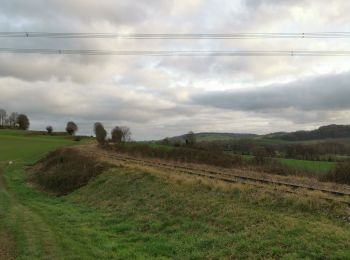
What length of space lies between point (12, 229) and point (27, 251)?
371 centimetres

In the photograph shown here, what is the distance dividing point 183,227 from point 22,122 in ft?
591

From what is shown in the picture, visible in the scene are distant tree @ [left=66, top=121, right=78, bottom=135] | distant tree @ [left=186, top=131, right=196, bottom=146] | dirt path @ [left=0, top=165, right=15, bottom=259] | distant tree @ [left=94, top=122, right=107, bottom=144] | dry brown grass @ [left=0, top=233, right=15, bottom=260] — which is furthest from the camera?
distant tree @ [left=66, top=121, right=78, bottom=135]

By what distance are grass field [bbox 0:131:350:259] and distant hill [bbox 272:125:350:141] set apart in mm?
89480

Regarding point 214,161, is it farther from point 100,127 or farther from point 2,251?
point 100,127

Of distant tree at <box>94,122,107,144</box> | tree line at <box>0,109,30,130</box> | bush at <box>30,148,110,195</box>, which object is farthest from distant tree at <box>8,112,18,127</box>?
bush at <box>30,148,110,195</box>

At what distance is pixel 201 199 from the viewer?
1727 cm

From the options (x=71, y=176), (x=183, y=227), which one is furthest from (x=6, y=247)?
(x=71, y=176)

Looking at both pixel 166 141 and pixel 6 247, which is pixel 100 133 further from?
pixel 6 247

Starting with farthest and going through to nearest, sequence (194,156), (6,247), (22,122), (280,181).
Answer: (22,122) < (194,156) < (280,181) < (6,247)

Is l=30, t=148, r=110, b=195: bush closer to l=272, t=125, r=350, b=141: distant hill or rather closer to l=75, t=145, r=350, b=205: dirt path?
l=75, t=145, r=350, b=205: dirt path

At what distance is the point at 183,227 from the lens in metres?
14.6

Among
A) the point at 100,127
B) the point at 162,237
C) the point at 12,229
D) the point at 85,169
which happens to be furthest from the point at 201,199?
the point at 100,127

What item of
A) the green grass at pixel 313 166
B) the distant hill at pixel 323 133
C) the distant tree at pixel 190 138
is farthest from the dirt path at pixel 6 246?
the distant hill at pixel 323 133

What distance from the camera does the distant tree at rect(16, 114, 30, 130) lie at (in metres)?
182
